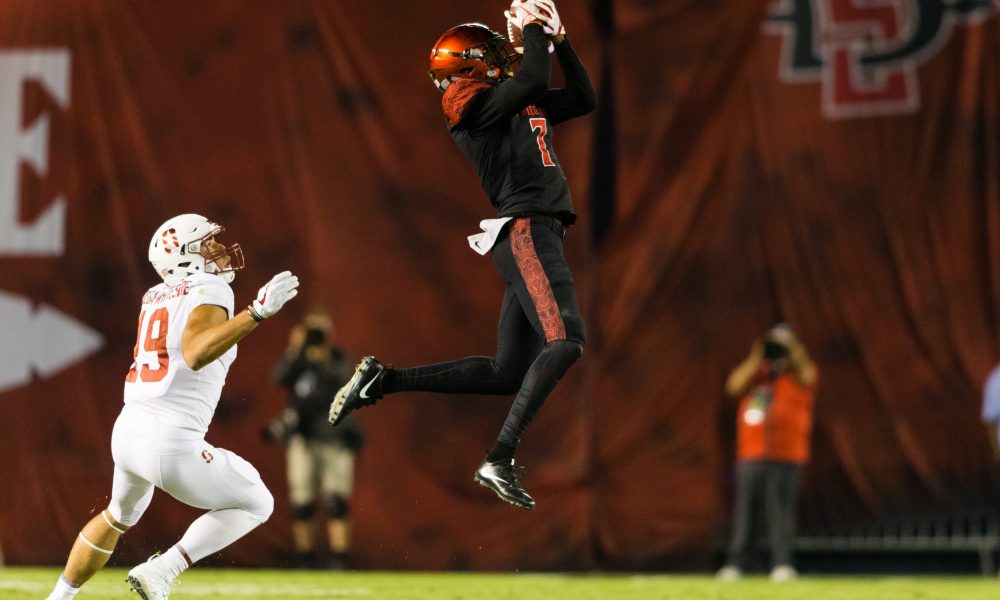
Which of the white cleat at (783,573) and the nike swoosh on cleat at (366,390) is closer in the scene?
the nike swoosh on cleat at (366,390)

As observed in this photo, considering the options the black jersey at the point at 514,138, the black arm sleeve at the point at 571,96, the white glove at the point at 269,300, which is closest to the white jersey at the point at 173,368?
the white glove at the point at 269,300

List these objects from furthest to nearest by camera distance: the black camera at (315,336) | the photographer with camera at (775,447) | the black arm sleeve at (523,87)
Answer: the black camera at (315,336) → the photographer with camera at (775,447) → the black arm sleeve at (523,87)

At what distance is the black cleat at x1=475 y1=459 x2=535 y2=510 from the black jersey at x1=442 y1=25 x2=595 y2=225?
109 cm

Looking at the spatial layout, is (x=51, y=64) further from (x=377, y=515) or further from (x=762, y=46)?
(x=762, y=46)

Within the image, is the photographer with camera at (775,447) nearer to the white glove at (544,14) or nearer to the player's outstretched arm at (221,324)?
the white glove at (544,14)

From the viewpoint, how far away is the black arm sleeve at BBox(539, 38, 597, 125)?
6.31 metres

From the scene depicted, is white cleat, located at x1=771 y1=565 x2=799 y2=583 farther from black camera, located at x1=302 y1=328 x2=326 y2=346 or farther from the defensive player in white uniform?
the defensive player in white uniform

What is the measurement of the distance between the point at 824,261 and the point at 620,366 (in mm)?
1801

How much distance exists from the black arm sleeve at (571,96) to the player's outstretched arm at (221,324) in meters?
1.43

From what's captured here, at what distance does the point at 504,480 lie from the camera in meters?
5.83

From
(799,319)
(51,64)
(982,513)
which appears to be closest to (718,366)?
(799,319)

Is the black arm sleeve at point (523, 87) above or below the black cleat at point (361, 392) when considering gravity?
above

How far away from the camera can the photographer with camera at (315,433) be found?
10.6 m

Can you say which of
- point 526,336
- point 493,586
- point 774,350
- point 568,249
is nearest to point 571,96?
point 526,336
